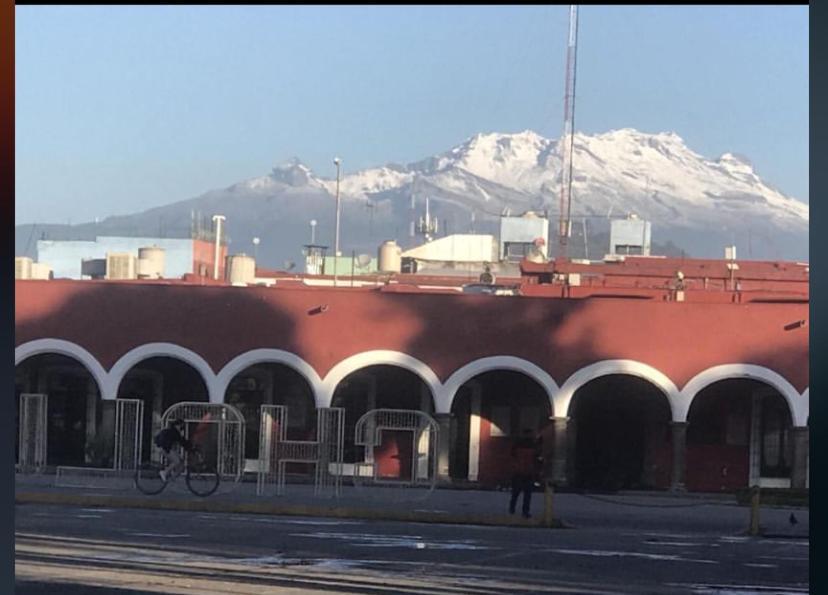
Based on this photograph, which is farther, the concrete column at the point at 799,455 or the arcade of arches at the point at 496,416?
the arcade of arches at the point at 496,416

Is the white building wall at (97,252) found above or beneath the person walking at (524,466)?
above

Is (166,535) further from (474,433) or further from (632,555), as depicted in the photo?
(474,433)

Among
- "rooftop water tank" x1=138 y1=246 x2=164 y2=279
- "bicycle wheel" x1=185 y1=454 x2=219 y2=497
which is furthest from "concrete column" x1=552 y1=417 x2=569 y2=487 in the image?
"rooftop water tank" x1=138 y1=246 x2=164 y2=279

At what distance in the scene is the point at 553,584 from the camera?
1191 centimetres

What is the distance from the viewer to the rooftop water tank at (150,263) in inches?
1932

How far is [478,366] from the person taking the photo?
28.0 m

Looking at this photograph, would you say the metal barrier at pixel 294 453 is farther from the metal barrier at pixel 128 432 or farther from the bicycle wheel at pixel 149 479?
the metal barrier at pixel 128 432

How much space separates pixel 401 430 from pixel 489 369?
2704mm

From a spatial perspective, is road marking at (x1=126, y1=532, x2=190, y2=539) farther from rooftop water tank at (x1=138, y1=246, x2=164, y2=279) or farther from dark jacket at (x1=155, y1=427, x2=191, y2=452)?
rooftop water tank at (x1=138, y1=246, x2=164, y2=279)

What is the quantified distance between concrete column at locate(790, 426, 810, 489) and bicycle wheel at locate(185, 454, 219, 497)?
12.1 m

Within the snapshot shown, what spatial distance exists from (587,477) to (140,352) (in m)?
10.1

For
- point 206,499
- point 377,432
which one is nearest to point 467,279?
point 377,432

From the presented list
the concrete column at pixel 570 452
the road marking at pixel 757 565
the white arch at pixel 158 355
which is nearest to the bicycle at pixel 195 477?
the white arch at pixel 158 355

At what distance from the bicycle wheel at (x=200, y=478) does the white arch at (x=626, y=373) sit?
8360 millimetres
